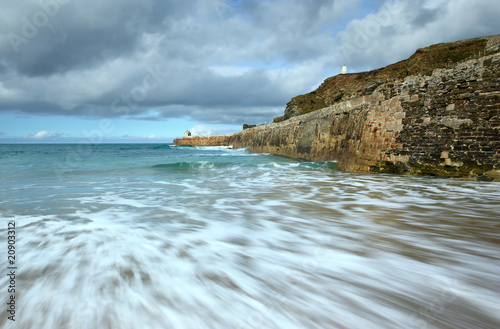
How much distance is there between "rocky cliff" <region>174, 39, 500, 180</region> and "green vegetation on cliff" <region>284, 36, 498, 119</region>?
7.28 metres

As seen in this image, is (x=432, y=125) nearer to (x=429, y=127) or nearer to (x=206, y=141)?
(x=429, y=127)

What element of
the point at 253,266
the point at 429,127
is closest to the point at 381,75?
the point at 429,127

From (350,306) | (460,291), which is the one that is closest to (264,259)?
(350,306)

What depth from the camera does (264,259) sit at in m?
2.46

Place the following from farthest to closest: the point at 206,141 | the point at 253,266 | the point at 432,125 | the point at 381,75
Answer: the point at 206,141 → the point at 381,75 → the point at 432,125 → the point at 253,266

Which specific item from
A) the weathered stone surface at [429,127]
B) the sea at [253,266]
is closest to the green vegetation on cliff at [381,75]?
the weathered stone surface at [429,127]

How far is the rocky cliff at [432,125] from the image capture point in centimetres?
600

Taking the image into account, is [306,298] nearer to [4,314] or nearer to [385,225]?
[4,314]

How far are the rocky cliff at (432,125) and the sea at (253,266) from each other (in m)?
2.12

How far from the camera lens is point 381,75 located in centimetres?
3170

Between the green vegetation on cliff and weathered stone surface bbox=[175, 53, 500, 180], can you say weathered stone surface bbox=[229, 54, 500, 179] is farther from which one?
the green vegetation on cliff

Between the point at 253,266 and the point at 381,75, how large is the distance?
1396 inches

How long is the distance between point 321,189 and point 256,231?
3513 millimetres

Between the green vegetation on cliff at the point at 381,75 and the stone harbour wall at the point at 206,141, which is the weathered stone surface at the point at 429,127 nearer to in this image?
the green vegetation on cliff at the point at 381,75
